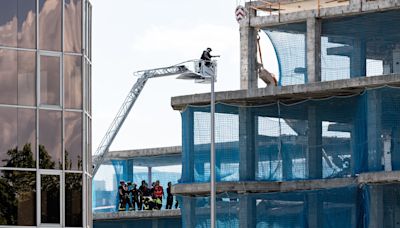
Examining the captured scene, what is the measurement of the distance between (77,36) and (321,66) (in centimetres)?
2567

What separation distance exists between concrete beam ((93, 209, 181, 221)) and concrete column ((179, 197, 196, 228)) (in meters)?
11.8

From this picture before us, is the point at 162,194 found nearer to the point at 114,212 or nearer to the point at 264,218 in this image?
the point at 114,212

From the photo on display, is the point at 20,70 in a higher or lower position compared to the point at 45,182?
higher

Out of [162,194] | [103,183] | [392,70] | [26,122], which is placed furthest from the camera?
[103,183]

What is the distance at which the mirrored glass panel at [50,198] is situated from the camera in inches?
2051

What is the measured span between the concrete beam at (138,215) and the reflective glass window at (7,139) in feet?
134

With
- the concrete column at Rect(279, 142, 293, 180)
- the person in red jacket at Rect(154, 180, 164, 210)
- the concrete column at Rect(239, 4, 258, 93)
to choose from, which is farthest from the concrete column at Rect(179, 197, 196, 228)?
the person in red jacket at Rect(154, 180, 164, 210)

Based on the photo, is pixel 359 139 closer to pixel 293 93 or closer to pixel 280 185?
pixel 293 93

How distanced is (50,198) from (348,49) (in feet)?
87.5

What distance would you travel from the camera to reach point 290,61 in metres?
77.9

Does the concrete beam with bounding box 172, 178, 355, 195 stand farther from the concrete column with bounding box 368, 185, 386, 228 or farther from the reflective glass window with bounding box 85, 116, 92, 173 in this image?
the reflective glass window with bounding box 85, 116, 92, 173

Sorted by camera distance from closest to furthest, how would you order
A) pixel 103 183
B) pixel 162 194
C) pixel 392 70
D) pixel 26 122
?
pixel 26 122 < pixel 392 70 < pixel 162 194 < pixel 103 183

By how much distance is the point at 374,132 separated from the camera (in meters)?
72.7

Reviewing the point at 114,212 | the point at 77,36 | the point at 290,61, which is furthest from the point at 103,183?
the point at 77,36
